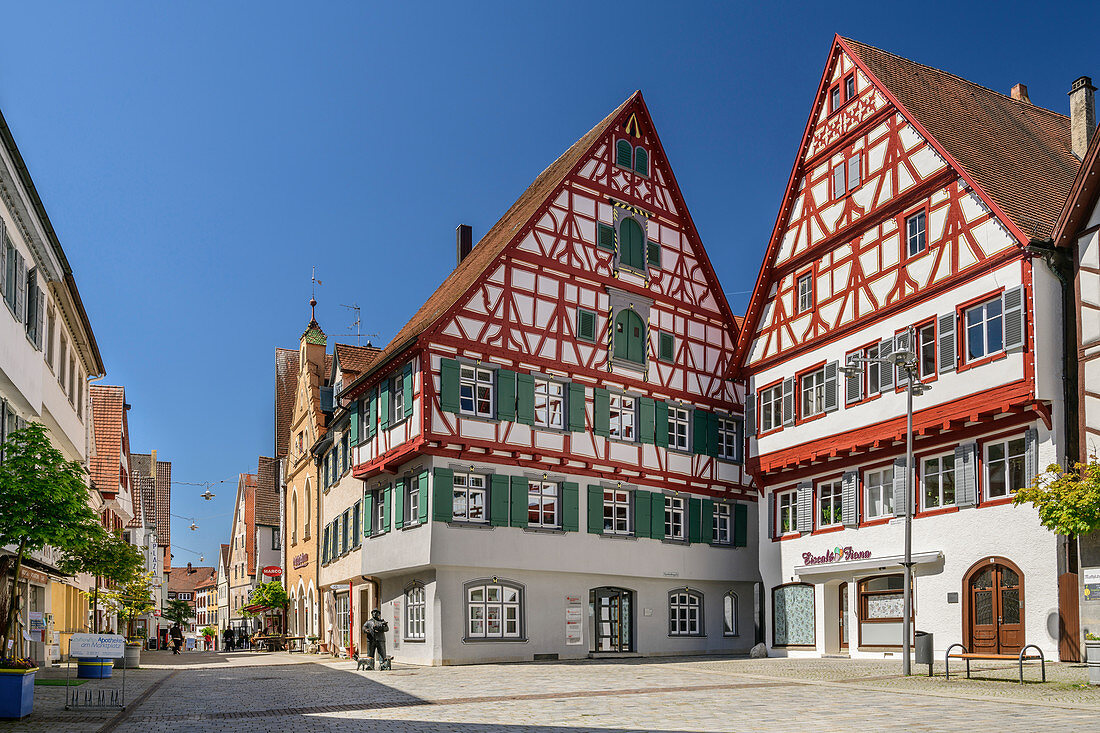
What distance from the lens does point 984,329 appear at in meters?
25.2

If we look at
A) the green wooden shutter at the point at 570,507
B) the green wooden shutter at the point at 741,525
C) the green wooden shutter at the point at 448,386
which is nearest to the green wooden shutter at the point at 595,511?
the green wooden shutter at the point at 570,507

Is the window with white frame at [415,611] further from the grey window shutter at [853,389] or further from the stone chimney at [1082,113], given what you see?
the stone chimney at [1082,113]

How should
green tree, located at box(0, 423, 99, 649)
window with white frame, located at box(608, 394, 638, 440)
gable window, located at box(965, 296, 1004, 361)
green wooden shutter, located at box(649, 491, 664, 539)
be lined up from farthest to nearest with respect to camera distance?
1. green wooden shutter, located at box(649, 491, 664, 539)
2. window with white frame, located at box(608, 394, 638, 440)
3. gable window, located at box(965, 296, 1004, 361)
4. green tree, located at box(0, 423, 99, 649)

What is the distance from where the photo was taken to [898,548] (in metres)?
27.6

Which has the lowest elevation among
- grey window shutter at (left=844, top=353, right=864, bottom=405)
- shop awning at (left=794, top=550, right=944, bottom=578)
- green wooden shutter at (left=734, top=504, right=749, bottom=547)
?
shop awning at (left=794, top=550, right=944, bottom=578)

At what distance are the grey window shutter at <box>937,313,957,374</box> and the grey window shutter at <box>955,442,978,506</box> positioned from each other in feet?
6.15

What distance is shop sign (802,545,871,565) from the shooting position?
28828mm

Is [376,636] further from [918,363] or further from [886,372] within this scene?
[918,363]

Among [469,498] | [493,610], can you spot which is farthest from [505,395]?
[493,610]

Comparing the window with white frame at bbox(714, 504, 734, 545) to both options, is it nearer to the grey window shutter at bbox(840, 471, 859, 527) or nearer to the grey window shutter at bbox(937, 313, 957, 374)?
the grey window shutter at bbox(840, 471, 859, 527)

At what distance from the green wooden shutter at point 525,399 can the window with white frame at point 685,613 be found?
294 inches

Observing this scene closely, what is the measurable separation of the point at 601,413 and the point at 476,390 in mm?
4243

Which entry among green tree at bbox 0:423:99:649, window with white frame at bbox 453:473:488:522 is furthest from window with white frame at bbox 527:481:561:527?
green tree at bbox 0:423:99:649

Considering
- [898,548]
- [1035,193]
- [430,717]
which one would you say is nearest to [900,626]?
[898,548]
